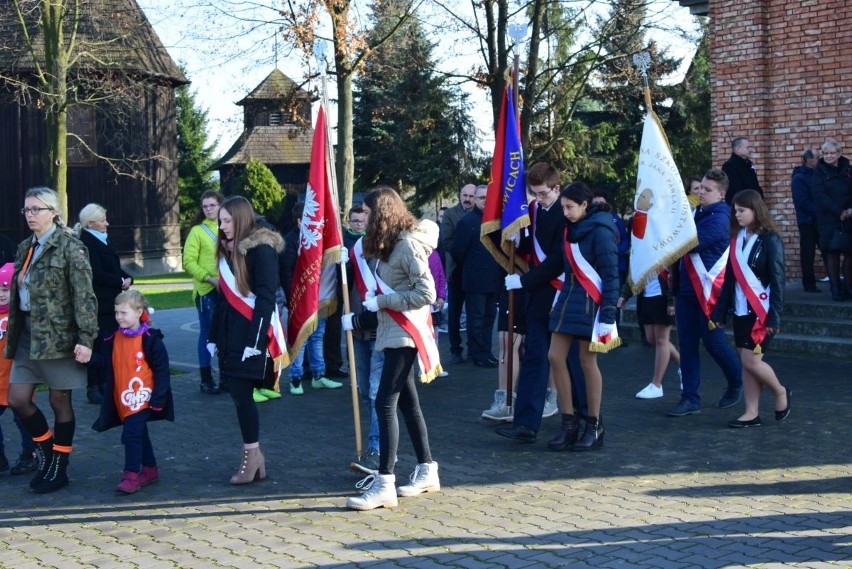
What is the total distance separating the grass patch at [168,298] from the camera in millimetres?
23720

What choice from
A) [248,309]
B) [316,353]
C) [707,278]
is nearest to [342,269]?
[248,309]

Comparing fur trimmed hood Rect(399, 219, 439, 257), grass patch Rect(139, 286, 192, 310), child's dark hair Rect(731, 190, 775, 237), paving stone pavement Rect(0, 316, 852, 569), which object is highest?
child's dark hair Rect(731, 190, 775, 237)

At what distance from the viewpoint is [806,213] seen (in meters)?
13.7

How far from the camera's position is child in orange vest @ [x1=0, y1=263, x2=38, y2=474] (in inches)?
307

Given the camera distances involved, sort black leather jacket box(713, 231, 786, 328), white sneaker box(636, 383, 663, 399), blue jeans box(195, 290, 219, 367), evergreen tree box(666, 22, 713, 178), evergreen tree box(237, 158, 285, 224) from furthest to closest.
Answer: evergreen tree box(237, 158, 285, 224) → evergreen tree box(666, 22, 713, 178) → blue jeans box(195, 290, 219, 367) → white sneaker box(636, 383, 663, 399) → black leather jacket box(713, 231, 786, 328)

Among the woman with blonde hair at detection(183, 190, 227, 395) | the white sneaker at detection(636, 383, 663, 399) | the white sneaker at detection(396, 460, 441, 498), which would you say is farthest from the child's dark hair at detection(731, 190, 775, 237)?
the woman with blonde hair at detection(183, 190, 227, 395)

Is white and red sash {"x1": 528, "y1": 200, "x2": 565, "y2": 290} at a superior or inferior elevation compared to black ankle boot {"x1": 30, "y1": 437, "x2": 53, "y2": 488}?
superior

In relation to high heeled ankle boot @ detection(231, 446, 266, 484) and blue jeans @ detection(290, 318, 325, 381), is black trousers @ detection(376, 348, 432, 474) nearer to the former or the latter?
high heeled ankle boot @ detection(231, 446, 266, 484)

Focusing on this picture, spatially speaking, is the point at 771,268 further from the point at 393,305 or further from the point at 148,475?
the point at 148,475

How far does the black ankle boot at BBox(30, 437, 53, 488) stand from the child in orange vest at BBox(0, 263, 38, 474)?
0.42m

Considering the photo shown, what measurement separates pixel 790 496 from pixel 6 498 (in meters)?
4.98

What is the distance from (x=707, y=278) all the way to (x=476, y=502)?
335cm

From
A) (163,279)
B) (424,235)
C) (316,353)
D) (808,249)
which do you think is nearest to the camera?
(424,235)

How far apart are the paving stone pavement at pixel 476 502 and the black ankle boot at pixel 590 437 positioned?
0.11 meters
